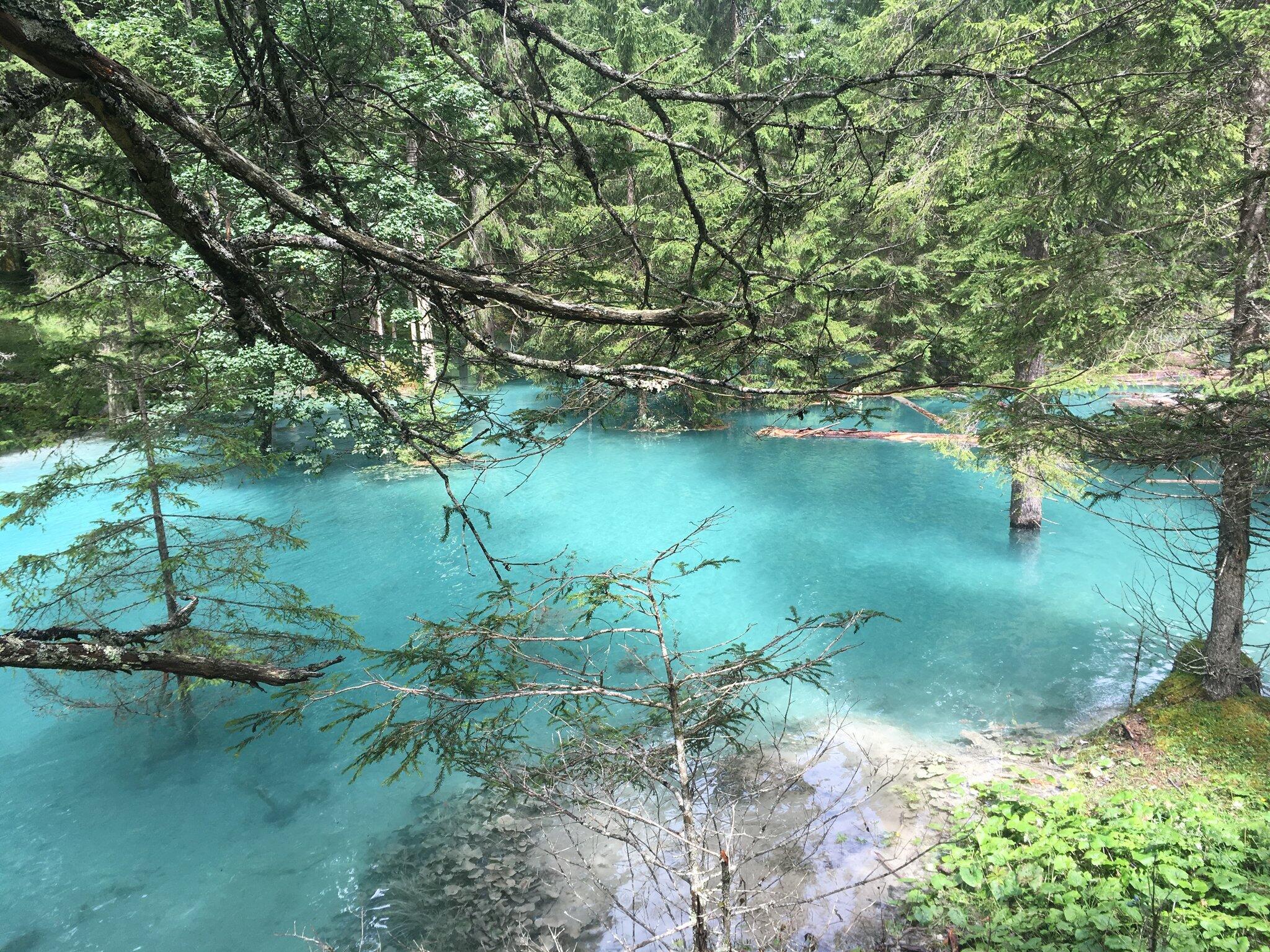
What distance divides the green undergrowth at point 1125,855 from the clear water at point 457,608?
1216 mm

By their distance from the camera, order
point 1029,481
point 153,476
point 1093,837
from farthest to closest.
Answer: point 1029,481 → point 153,476 → point 1093,837

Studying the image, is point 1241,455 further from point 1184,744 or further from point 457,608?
point 457,608

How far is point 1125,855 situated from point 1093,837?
0.62 ft

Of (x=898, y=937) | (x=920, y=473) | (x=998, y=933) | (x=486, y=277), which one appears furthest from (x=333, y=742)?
(x=920, y=473)

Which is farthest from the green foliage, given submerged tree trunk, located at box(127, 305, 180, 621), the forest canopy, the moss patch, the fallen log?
submerged tree trunk, located at box(127, 305, 180, 621)

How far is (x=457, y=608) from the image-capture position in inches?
367

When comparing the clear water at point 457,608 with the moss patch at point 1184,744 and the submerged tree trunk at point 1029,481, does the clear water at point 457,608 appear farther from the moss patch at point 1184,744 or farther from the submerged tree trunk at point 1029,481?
the moss patch at point 1184,744

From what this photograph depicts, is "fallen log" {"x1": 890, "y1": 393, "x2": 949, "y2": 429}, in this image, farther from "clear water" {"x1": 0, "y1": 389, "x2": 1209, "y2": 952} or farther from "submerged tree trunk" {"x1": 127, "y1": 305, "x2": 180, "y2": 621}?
"submerged tree trunk" {"x1": 127, "y1": 305, "x2": 180, "y2": 621}

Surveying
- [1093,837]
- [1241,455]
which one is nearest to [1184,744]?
[1093,837]

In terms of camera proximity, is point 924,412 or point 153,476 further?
point 924,412

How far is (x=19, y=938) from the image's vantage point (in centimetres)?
480

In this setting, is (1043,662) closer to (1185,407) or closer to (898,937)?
(1185,407)

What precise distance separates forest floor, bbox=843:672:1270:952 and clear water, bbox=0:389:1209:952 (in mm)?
827

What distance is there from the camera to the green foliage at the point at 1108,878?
10.9 ft
